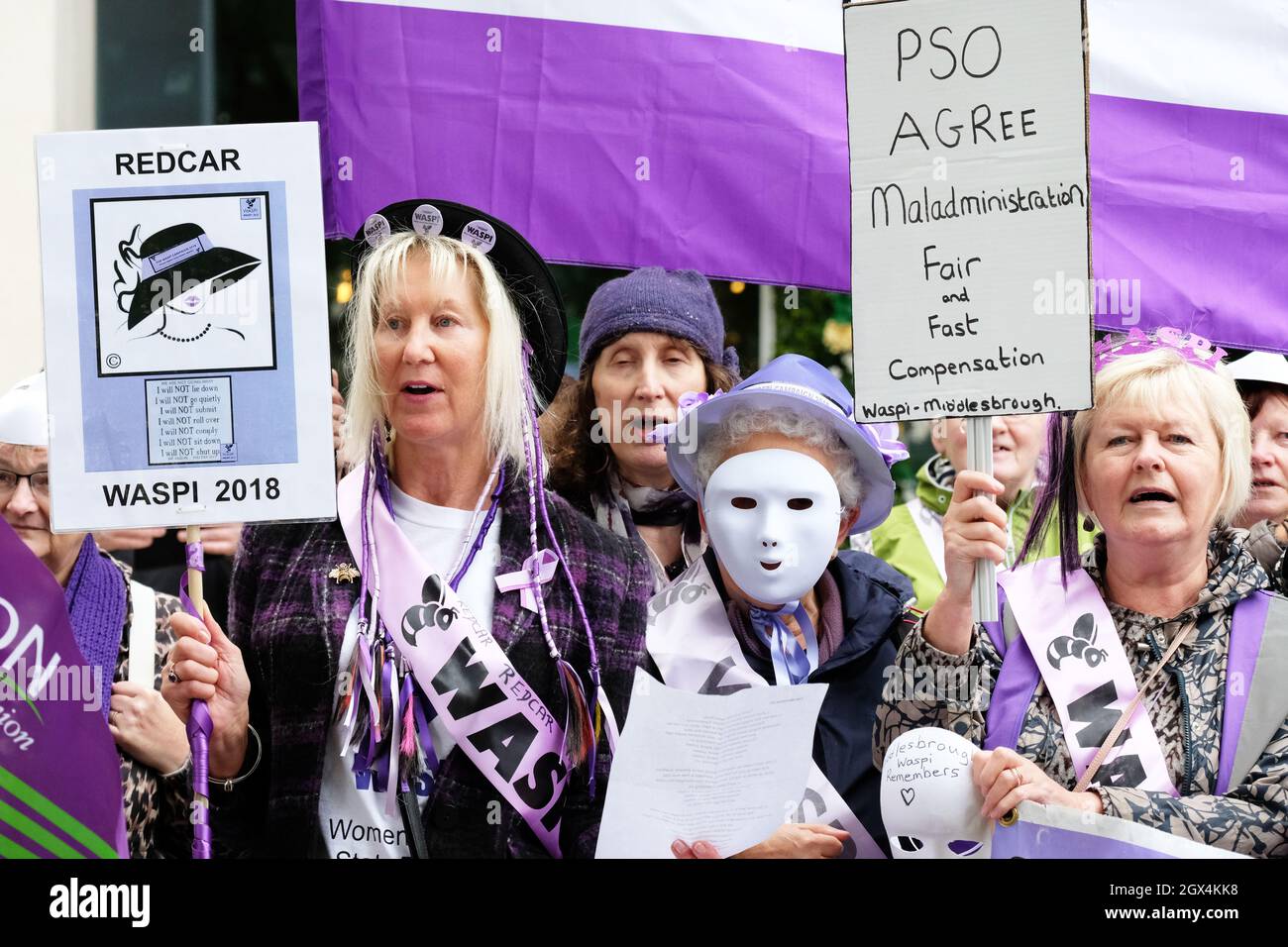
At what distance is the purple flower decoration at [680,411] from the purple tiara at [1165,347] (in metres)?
0.92

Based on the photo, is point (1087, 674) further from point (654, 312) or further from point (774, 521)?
point (654, 312)

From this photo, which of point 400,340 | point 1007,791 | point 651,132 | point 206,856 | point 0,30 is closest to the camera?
point 1007,791

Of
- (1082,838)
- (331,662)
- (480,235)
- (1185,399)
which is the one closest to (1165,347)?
(1185,399)

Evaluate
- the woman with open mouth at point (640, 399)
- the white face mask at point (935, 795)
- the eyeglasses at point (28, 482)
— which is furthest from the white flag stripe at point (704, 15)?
the white face mask at point (935, 795)

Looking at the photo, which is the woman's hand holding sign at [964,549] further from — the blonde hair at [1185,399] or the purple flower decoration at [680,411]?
the purple flower decoration at [680,411]

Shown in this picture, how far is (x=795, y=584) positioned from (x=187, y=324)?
1504 millimetres

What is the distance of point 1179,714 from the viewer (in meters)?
3.37

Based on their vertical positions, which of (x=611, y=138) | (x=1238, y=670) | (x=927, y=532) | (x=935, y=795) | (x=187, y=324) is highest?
(x=611, y=138)

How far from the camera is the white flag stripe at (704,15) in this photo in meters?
4.54

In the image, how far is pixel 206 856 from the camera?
11.5 ft
